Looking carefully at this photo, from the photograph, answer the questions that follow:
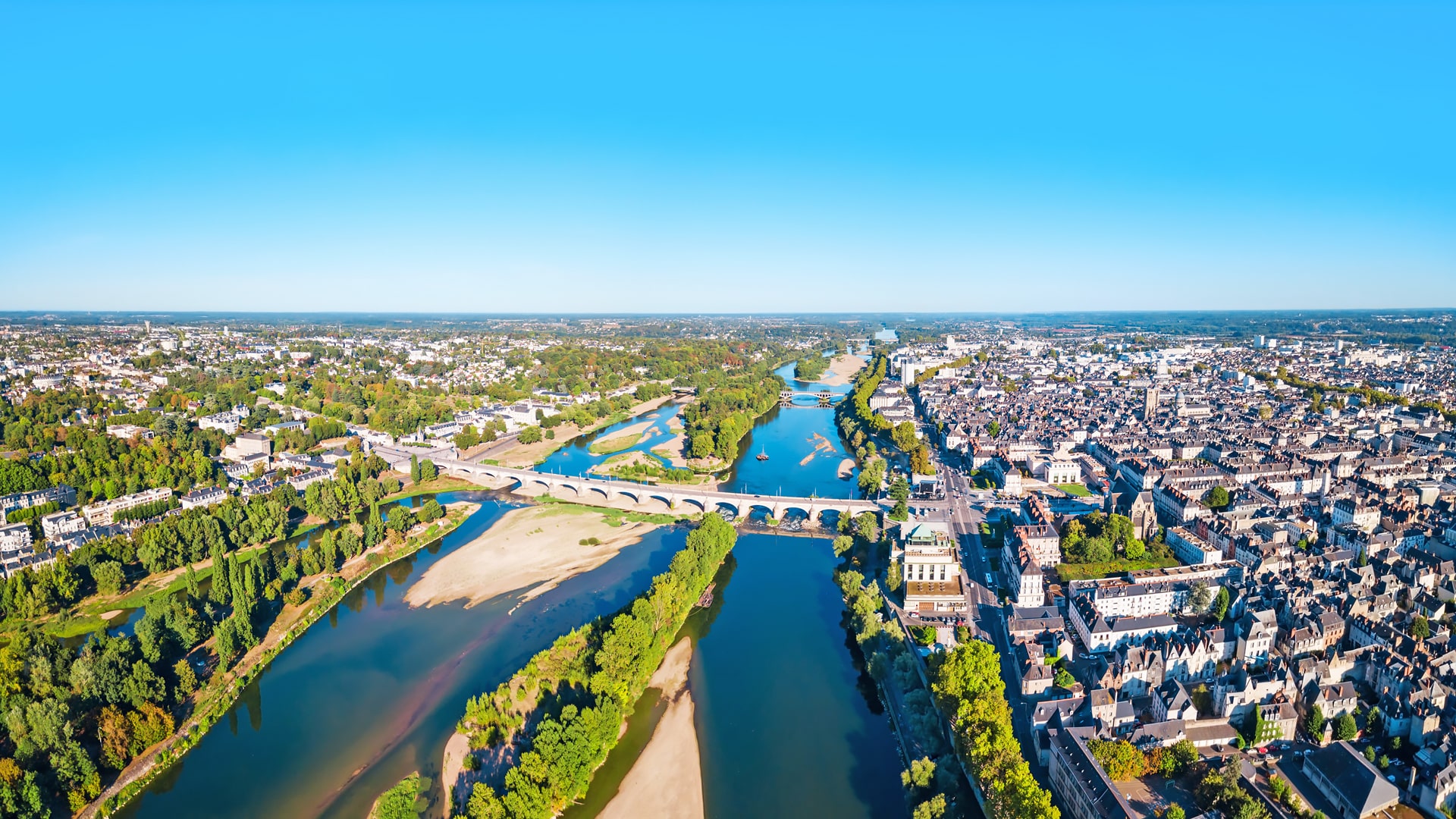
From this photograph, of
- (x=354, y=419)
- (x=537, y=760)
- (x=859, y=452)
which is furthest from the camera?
(x=354, y=419)

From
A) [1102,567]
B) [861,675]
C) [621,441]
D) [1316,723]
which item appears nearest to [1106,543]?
[1102,567]

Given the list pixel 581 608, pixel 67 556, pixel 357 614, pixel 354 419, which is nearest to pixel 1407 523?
pixel 581 608

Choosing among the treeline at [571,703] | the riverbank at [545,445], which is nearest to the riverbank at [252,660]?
the treeline at [571,703]

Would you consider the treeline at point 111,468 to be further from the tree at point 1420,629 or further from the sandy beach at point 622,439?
the tree at point 1420,629

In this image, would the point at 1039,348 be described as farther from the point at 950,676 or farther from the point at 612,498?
the point at 950,676

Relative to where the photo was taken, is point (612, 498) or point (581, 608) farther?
point (612, 498)

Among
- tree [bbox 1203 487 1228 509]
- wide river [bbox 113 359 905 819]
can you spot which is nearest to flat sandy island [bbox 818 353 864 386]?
tree [bbox 1203 487 1228 509]

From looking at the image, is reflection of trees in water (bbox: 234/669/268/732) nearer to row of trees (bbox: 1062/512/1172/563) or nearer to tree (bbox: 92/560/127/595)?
tree (bbox: 92/560/127/595)
